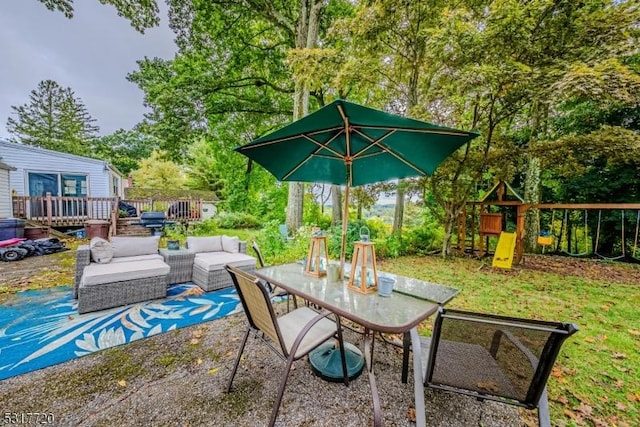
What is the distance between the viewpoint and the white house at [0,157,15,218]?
8.16 meters

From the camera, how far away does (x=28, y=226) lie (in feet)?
25.2

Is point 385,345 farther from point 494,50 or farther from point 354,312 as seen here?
point 494,50

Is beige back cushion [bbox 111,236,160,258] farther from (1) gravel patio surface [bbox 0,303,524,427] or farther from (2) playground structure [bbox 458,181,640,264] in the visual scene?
(2) playground structure [bbox 458,181,640,264]

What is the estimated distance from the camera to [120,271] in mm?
3324

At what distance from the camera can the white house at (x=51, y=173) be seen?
369 inches

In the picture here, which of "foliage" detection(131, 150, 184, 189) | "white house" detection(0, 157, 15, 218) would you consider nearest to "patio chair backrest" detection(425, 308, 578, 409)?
"white house" detection(0, 157, 15, 218)

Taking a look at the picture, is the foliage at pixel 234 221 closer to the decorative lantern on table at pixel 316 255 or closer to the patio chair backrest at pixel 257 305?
the decorative lantern on table at pixel 316 255

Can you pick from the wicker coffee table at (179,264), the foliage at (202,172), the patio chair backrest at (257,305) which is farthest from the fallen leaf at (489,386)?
the foliage at (202,172)

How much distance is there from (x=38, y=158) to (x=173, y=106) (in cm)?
617

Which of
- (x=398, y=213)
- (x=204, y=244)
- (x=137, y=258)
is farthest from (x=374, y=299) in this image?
(x=398, y=213)

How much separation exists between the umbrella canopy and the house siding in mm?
11151

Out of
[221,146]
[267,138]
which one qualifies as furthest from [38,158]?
[267,138]

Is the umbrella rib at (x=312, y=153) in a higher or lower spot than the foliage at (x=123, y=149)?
lower

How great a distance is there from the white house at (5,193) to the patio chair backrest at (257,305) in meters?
11.7
